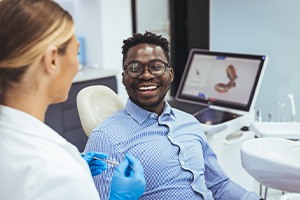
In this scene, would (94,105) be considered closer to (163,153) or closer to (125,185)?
(163,153)

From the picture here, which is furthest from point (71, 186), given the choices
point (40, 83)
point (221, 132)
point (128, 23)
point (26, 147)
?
point (128, 23)

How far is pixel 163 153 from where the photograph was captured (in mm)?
1417

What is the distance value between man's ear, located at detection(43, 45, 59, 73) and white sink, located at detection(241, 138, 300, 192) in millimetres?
851

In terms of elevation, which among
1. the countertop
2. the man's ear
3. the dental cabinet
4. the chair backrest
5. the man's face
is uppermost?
the man's ear

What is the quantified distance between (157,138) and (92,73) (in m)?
1.67

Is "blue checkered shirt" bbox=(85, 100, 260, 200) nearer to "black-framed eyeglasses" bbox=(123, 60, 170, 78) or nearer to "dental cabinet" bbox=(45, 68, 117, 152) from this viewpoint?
"black-framed eyeglasses" bbox=(123, 60, 170, 78)

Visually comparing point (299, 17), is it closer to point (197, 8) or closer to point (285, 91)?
point (285, 91)

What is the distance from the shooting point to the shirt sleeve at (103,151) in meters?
1.28

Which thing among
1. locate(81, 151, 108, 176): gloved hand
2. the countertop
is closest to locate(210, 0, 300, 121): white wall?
the countertop

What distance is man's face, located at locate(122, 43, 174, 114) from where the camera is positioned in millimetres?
1476

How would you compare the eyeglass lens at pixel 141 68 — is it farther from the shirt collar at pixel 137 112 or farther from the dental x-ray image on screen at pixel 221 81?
the dental x-ray image on screen at pixel 221 81

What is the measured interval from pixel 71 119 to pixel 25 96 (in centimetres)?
216

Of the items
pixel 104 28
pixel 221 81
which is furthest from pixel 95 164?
pixel 104 28

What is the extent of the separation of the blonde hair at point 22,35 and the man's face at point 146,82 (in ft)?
2.26
